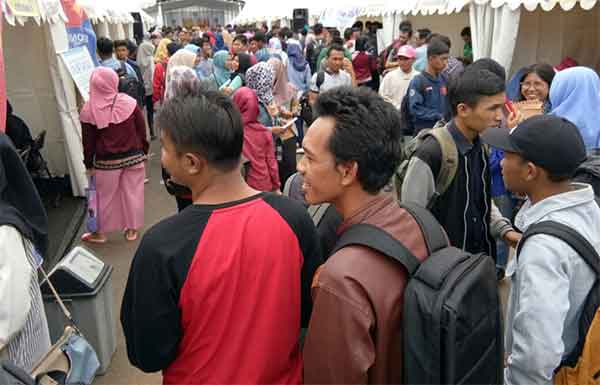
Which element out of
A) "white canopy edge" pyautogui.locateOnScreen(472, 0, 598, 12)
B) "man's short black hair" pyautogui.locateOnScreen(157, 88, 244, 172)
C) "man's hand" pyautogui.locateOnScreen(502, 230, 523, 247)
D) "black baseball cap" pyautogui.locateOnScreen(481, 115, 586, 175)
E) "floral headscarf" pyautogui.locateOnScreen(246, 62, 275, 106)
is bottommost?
"man's hand" pyautogui.locateOnScreen(502, 230, 523, 247)

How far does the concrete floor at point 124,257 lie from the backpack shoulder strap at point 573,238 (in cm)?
267

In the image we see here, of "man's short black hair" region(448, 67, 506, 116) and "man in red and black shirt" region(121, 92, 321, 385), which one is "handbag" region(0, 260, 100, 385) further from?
"man's short black hair" region(448, 67, 506, 116)

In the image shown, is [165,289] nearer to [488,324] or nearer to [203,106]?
[203,106]

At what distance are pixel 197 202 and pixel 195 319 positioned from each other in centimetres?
Answer: 34

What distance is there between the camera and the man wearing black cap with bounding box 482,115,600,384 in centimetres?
173

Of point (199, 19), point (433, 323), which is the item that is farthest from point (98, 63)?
point (199, 19)

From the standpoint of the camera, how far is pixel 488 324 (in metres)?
1.42

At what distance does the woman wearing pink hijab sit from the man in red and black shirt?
12.2 ft

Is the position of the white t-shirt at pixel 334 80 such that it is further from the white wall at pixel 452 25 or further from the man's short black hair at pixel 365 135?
the man's short black hair at pixel 365 135

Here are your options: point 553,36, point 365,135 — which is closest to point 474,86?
point 365,135

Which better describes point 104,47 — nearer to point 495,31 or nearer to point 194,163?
point 495,31

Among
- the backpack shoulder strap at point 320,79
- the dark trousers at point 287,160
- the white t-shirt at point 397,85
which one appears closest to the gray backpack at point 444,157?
the dark trousers at point 287,160

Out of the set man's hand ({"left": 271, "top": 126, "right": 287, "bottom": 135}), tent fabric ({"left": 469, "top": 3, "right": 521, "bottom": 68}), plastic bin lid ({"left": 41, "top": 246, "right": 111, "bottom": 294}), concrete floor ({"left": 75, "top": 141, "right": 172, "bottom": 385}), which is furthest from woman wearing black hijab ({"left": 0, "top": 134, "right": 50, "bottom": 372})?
tent fabric ({"left": 469, "top": 3, "right": 521, "bottom": 68})

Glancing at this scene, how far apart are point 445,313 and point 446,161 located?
1444 millimetres
